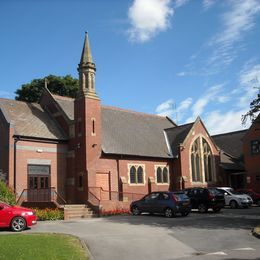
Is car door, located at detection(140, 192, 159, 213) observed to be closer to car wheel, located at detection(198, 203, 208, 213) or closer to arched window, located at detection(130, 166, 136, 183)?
car wheel, located at detection(198, 203, 208, 213)

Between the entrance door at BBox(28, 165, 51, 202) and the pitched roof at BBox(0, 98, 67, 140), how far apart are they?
101 inches

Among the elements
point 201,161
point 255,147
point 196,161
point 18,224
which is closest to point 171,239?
point 18,224

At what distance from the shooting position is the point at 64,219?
25.9m

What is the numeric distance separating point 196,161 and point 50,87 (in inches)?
939

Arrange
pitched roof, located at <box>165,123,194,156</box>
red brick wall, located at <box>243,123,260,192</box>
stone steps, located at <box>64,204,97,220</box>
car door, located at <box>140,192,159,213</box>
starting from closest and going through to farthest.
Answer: car door, located at <box>140,192,159,213</box>
stone steps, located at <box>64,204,97,220</box>
pitched roof, located at <box>165,123,194,156</box>
red brick wall, located at <box>243,123,260,192</box>

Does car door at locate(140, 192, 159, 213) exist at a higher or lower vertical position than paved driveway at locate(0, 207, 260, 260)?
higher

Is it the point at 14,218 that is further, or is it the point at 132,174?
the point at 132,174

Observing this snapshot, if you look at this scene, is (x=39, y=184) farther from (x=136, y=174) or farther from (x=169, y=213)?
(x=169, y=213)

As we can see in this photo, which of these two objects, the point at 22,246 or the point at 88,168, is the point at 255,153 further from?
the point at 22,246

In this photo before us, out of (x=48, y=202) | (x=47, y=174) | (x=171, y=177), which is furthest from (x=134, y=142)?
(x=48, y=202)

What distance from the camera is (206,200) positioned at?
2870cm

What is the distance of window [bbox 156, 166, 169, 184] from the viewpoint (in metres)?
38.0

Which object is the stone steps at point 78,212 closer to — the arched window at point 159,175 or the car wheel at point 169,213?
the car wheel at point 169,213

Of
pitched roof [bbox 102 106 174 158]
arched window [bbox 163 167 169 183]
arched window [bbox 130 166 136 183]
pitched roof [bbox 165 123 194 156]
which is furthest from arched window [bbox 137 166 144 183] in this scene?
pitched roof [bbox 165 123 194 156]
